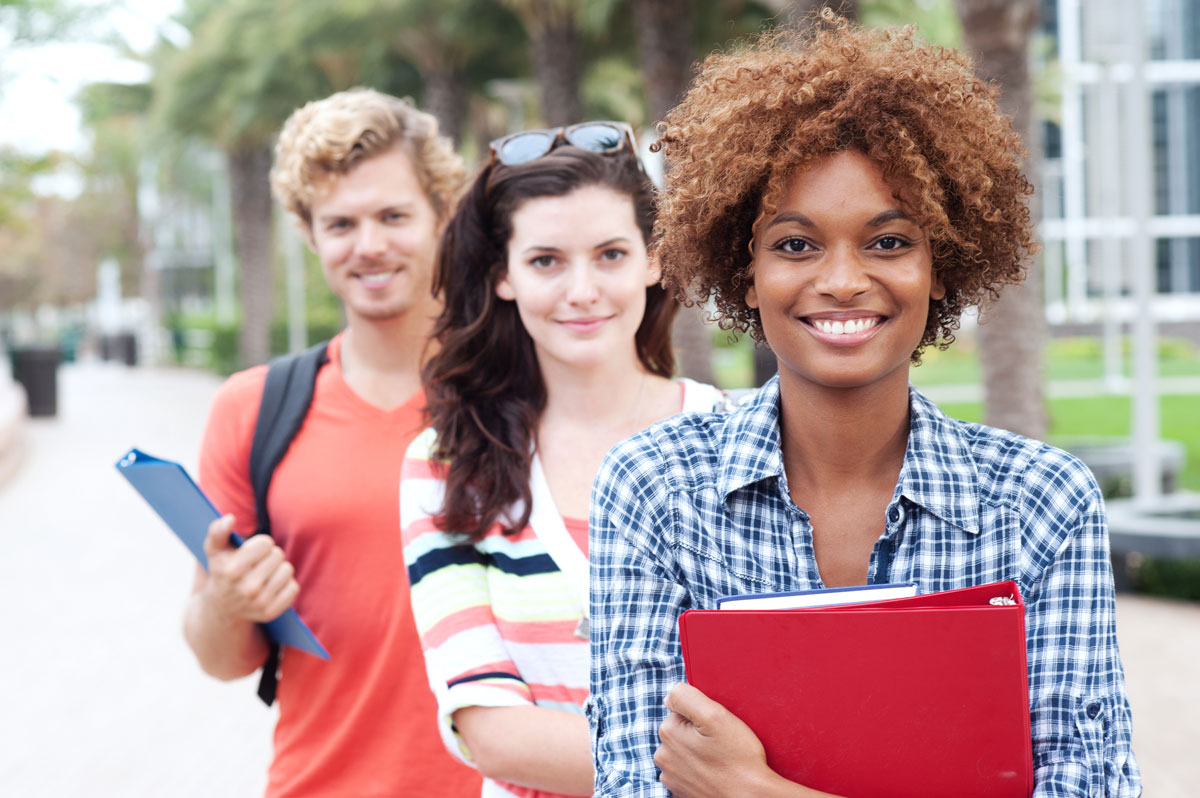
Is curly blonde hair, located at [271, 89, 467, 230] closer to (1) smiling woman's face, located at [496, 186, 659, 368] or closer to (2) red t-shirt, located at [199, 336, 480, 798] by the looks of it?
(2) red t-shirt, located at [199, 336, 480, 798]

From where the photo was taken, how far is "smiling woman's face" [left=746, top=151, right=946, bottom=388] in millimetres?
1640

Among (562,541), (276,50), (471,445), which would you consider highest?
(276,50)

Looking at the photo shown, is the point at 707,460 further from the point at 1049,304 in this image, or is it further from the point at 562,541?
the point at 1049,304

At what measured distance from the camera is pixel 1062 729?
1.57 m

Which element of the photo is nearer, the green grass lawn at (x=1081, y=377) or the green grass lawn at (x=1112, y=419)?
the green grass lawn at (x=1112, y=419)

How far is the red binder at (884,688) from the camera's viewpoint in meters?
1.45

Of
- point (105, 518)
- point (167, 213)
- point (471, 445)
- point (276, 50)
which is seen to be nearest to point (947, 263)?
point (471, 445)

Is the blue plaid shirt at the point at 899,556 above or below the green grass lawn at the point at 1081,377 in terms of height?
above

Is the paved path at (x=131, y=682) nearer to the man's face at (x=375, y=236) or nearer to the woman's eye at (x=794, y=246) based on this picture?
the man's face at (x=375, y=236)

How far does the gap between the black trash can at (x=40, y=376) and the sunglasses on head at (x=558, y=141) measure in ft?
73.0

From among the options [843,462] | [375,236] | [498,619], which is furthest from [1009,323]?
[843,462]

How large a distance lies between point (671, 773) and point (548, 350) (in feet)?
3.12

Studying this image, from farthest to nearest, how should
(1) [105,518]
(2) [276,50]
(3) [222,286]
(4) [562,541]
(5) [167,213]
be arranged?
1. (5) [167,213]
2. (3) [222,286]
3. (2) [276,50]
4. (1) [105,518]
5. (4) [562,541]

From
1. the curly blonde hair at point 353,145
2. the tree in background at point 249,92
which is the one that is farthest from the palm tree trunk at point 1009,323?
the tree in background at point 249,92
